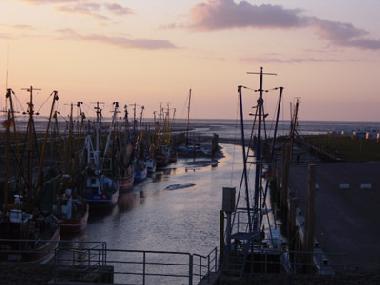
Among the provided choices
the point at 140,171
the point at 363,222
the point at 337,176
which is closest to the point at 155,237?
the point at 363,222

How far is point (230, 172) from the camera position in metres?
80.4

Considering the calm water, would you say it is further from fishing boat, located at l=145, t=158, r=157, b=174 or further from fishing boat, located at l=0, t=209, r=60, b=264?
fishing boat, located at l=145, t=158, r=157, b=174

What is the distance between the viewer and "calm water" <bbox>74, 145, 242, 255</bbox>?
111 ft

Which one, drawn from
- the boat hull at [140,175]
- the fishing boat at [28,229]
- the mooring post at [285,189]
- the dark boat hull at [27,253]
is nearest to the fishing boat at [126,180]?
the boat hull at [140,175]

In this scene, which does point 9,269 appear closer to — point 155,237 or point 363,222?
point 155,237

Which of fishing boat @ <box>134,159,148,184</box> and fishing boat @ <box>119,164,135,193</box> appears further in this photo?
fishing boat @ <box>134,159,148,184</box>

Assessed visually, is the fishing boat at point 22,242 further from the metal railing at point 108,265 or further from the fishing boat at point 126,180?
the fishing boat at point 126,180

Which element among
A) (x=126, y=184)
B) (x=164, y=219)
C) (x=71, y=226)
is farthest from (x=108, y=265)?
(x=126, y=184)

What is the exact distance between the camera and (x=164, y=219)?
4216 centimetres

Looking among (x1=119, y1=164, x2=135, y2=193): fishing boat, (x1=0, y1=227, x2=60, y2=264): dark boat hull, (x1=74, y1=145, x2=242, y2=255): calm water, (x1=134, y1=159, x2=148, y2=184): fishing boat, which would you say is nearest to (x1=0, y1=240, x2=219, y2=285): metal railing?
Answer: (x1=0, y1=227, x2=60, y2=264): dark boat hull

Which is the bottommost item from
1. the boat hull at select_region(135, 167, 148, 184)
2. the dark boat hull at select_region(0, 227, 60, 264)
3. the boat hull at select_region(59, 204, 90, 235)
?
the boat hull at select_region(135, 167, 148, 184)

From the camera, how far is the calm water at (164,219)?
111 feet

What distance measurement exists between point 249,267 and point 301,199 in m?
19.5

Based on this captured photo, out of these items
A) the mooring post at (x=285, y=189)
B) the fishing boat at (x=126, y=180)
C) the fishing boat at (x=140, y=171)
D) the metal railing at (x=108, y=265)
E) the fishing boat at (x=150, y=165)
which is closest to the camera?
the metal railing at (x=108, y=265)
